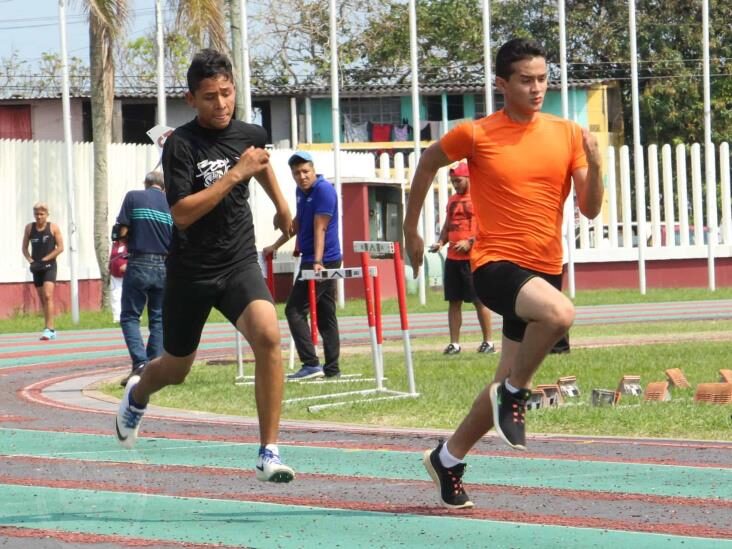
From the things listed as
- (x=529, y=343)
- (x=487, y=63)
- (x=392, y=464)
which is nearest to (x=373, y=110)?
(x=487, y=63)

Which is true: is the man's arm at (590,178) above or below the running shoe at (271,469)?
above

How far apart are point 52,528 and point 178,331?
48.0 inches

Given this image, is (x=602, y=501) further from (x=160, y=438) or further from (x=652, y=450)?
(x=160, y=438)

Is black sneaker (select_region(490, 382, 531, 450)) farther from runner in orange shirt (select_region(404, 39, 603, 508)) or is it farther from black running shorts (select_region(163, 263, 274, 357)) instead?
black running shorts (select_region(163, 263, 274, 357))

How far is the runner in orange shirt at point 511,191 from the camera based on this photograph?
7465 mm

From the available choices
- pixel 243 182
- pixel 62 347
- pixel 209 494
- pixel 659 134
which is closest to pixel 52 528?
pixel 209 494

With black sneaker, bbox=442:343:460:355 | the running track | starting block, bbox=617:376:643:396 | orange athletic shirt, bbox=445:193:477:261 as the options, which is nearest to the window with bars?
orange athletic shirt, bbox=445:193:477:261

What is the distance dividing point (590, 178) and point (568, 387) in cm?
507

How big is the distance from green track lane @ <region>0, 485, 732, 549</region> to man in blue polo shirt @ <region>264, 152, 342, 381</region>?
6502 mm

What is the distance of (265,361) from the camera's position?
25.3ft

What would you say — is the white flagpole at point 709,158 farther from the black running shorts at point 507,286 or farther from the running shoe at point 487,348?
the black running shorts at point 507,286

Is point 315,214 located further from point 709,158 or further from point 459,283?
point 709,158

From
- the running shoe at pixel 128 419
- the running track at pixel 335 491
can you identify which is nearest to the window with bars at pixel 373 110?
the running track at pixel 335 491

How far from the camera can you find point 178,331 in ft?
26.3
